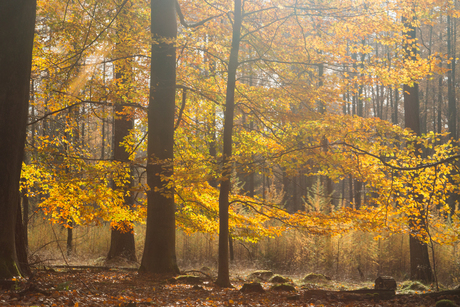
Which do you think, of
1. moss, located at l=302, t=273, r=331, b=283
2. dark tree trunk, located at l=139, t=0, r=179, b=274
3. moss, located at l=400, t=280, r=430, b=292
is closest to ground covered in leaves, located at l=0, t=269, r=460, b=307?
dark tree trunk, located at l=139, t=0, r=179, b=274

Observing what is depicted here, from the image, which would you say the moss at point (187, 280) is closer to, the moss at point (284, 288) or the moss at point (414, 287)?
the moss at point (284, 288)

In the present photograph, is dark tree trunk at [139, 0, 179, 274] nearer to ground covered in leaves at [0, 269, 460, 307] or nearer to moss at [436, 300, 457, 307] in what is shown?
ground covered in leaves at [0, 269, 460, 307]

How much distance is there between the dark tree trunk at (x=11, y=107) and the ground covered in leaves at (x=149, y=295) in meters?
0.48

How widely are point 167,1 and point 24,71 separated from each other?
3793mm

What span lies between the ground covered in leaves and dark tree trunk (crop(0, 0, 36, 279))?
0.48 metres

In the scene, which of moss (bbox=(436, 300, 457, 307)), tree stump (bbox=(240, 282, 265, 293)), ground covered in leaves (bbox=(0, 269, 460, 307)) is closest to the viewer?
ground covered in leaves (bbox=(0, 269, 460, 307))

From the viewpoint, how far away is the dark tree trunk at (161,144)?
6191 millimetres

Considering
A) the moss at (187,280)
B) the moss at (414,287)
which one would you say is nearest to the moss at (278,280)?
the moss at (187,280)

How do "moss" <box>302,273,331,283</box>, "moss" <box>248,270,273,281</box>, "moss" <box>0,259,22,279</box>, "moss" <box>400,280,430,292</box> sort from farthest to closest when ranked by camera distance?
"moss" <box>248,270,273,281</box>
"moss" <box>302,273,331,283</box>
"moss" <box>400,280,430,292</box>
"moss" <box>0,259,22,279</box>

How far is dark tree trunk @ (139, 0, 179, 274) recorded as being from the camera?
6.19 metres

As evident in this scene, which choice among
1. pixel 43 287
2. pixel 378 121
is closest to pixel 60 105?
pixel 43 287

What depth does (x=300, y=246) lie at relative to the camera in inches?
357

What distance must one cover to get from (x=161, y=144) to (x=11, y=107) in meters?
3.03

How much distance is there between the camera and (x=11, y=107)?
3627 mm
